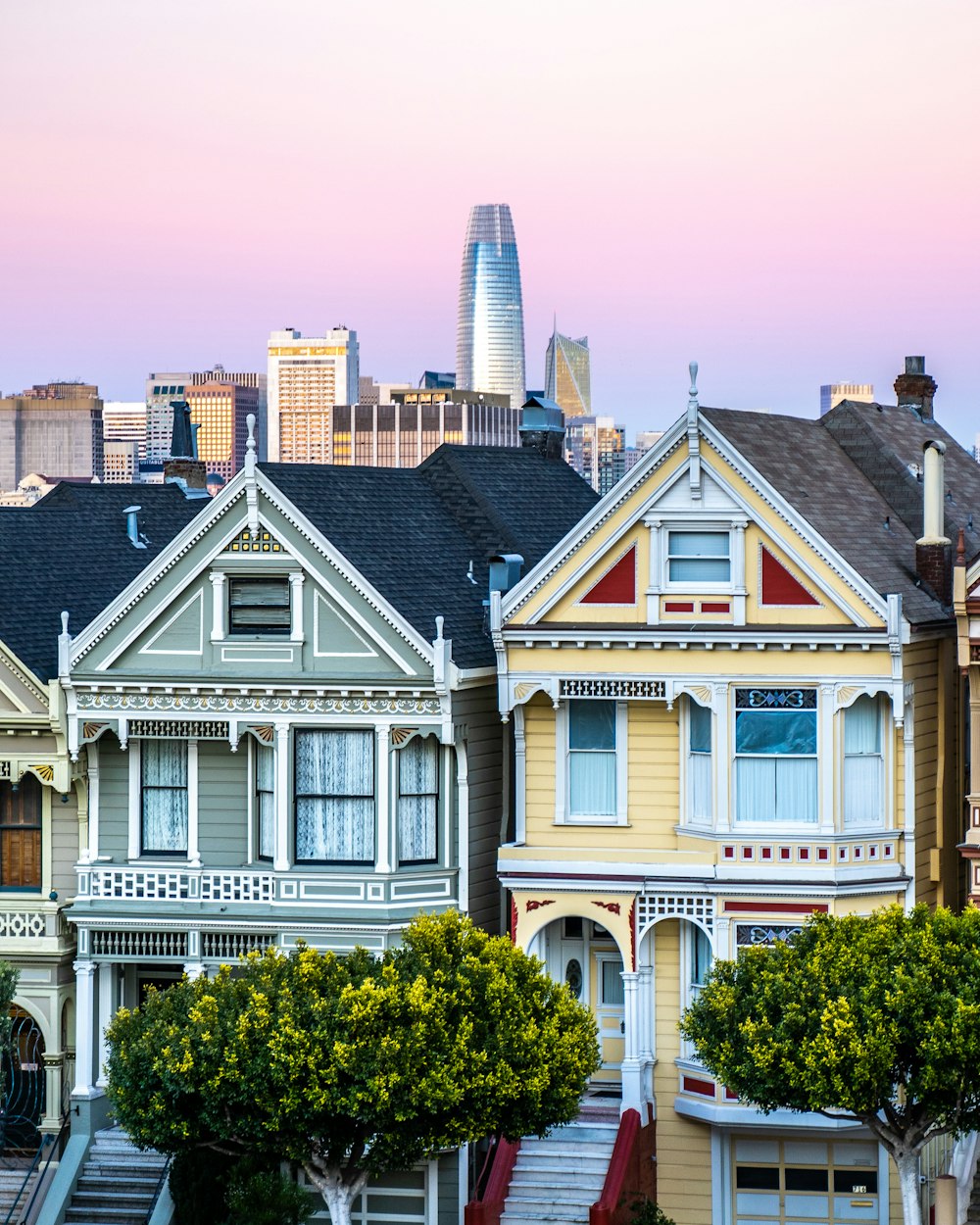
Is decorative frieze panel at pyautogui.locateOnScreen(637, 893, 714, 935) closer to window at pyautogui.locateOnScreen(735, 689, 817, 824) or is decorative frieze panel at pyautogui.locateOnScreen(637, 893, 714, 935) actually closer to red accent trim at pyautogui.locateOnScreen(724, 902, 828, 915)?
red accent trim at pyautogui.locateOnScreen(724, 902, 828, 915)

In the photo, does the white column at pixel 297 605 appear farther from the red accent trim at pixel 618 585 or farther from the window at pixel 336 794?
the red accent trim at pixel 618 585

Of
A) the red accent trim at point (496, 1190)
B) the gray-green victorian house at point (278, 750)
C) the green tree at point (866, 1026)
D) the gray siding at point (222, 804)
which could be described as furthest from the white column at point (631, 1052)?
the gray siding at point (222, 804)

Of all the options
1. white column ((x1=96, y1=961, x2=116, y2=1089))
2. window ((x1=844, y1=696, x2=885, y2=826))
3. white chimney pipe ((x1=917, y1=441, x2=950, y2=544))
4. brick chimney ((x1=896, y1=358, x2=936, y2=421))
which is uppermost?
brick chimney ((x1=896, y1=358, x2=936, y2=421))

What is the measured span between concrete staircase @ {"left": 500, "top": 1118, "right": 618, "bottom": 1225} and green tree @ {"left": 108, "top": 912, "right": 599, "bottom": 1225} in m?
2.72

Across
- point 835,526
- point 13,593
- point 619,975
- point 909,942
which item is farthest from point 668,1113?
point 13,593

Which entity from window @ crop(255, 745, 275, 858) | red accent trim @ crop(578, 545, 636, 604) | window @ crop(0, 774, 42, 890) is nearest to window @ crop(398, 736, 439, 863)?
window @ crop(255, 745, 275, 858)

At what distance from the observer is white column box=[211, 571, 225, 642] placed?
123 feet

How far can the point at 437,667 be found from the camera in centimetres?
3622

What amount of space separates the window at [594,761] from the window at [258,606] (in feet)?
14.8

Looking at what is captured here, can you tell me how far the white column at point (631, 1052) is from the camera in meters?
36.2

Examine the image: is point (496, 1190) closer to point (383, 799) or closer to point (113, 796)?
point (383, 799)

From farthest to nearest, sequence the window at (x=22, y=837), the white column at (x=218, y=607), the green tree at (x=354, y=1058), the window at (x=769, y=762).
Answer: the window at (x=22, y=837)
the white column at (x=218, y=607)
the window at (x=769, y=762)
the green tree at (x=354, y=1058)

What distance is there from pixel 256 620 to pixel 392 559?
238 cm

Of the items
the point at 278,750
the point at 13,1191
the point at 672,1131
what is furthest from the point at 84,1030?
the point at 672,1131
